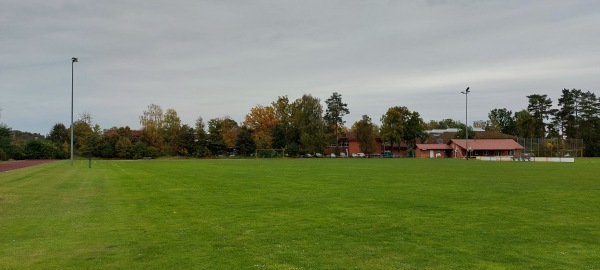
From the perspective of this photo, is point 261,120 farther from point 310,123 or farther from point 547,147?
point 547,147

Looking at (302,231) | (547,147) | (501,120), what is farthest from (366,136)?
(302,231)

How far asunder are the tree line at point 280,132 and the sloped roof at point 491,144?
29.2ft

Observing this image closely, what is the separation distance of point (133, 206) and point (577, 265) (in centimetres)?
1373

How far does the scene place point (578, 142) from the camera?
351 ft

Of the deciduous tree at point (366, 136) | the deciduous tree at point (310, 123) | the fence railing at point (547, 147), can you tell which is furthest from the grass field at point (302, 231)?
Result: the deciduous tree at point (366, 136)

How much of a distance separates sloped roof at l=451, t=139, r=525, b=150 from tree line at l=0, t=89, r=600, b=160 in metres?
8.89

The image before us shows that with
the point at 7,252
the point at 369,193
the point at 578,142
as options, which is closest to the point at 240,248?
the point at 7,252

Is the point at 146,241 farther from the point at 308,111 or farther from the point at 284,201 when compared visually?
the point at 308,111

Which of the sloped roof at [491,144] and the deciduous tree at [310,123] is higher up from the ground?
the deciduous tree at [310,123]

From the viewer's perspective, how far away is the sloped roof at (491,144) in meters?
114

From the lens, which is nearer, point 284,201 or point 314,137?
point 284,201

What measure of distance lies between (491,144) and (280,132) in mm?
54009

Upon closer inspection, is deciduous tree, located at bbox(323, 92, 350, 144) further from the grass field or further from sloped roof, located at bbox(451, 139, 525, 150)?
the grass field

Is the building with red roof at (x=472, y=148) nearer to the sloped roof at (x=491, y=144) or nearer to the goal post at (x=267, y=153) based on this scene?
the sloped roof at (x=491, y=144)
